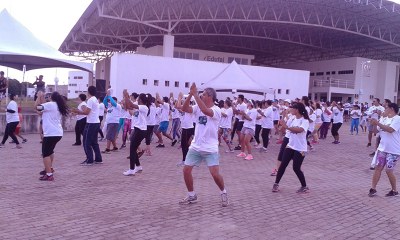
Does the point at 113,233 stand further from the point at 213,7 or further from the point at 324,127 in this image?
the point at 213,7

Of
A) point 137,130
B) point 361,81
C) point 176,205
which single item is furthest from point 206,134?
point 361,81

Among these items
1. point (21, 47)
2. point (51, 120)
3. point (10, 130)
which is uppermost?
point (21, 47)

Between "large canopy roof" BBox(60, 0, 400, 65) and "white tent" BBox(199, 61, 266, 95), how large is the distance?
10.9 meters

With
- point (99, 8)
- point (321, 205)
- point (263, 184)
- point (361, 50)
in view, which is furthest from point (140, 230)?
point (361, 50)

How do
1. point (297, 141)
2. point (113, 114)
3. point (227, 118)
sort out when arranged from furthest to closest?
point (227, 118), point (113, 114), point (297, 141)

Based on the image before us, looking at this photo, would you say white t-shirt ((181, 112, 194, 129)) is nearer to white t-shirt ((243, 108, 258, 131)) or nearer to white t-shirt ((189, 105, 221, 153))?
white t-shirt ((243, 108, 258, 131))

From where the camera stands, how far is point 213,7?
3503 centimetres

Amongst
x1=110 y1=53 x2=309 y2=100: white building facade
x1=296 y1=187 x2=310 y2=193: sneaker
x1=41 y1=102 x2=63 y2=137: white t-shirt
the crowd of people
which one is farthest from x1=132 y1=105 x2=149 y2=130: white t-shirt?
x1=110 y1=53 x2=309 y2=100: white building facade

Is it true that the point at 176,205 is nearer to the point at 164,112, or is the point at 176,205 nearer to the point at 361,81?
the point at 164,112

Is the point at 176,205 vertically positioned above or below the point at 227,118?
below

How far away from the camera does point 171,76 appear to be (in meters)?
31.6

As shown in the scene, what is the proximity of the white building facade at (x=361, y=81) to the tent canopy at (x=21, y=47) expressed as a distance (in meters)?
32.6

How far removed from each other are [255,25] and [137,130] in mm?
34679

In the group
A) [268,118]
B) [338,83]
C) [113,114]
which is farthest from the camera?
[338,83]
